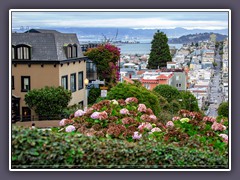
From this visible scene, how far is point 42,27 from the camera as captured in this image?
7035mm

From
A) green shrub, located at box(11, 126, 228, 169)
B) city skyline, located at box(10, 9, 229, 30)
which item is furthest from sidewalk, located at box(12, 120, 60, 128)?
city skyline, located at box(10, 9, 229, 30)

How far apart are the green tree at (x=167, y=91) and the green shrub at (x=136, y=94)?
11.5 inches

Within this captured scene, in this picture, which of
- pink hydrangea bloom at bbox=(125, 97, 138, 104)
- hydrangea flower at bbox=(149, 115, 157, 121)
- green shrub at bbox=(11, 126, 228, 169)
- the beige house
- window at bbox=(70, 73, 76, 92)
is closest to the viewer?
green shrub at bbox=(11, 126, 228, 169)

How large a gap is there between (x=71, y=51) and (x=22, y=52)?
70cm

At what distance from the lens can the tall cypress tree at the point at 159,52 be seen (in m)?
7.20

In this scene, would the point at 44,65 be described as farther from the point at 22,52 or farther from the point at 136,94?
the point at 136,94

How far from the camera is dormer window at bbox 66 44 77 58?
7313 mm

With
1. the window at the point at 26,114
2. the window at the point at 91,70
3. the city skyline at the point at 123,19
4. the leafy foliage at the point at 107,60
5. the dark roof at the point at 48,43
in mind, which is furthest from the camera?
the window at the point at 91,70

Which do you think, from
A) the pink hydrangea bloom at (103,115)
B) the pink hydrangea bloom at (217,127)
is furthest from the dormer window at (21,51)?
the pink hydrangea bloom at (217,127)

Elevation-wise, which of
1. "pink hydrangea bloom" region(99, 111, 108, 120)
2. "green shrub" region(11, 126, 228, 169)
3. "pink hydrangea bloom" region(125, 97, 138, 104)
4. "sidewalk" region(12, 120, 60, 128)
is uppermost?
"pink hydrangea bloom" region(125, 97, 138, 104)

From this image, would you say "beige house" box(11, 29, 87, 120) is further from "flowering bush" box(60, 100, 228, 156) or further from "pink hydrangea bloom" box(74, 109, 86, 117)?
"flowering bush" box(60, 100, 228, 156)

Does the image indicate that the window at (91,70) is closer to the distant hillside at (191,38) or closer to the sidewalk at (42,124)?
the sidewalk at (42,124)

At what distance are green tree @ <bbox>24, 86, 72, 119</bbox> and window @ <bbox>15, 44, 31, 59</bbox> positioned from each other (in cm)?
41

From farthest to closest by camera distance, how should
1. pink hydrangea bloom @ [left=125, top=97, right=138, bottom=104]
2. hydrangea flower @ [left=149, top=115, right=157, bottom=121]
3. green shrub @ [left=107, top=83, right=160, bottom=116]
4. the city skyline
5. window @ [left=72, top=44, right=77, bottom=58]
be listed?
pink hydrangea bloom @ [left=125, top=97, right=138, bottom=104] → green shrub @ [left=107, top=83, right=160, bottom=116] → hydrangea flower @ [left=149, top=115, right=157, bottom=121] → window @ [left=72, top=44, right=77, bottom=58] → the city skyline
